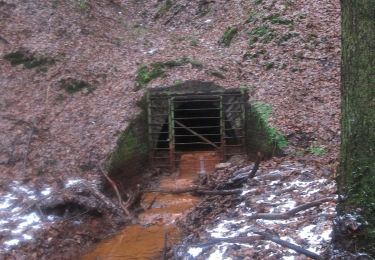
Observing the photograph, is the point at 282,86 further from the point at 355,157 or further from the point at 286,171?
the point at 355,157

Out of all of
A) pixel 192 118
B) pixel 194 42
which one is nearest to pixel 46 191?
pixel 192 118

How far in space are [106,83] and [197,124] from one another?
3.09 m

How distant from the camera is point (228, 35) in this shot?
1448 centimetres

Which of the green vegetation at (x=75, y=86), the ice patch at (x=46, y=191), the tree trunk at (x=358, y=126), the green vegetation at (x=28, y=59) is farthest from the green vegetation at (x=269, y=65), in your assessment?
the tree trunk at (x=358, y=126)

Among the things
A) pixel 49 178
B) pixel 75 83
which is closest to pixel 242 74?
pixel 75 83

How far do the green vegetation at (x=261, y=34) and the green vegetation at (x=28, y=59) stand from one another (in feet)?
16.9

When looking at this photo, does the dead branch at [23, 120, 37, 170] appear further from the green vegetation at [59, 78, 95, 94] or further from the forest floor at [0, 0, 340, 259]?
the green vegetation at [59, 78, 95, 94]

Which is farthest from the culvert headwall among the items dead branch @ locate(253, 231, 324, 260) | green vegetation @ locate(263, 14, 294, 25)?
dead branch @ locate(253, 231, 324, 260)

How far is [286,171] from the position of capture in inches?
367

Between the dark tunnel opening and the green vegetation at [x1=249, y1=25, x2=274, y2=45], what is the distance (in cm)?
203

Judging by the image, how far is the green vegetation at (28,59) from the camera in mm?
13633

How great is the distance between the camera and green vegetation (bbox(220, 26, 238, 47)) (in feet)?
46.8

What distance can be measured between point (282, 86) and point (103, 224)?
5.05 meters

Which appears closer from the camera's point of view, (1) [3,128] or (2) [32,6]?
(1) [3,128]
